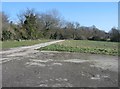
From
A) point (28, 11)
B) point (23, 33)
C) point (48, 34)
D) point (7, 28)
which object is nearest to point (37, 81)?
point (7, 28)

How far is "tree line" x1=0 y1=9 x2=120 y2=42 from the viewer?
220 feet

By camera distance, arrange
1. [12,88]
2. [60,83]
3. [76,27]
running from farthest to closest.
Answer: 1. [76,27]
2. [60,83]
3. [12,88]

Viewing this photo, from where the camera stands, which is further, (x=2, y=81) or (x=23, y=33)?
(x=23, y=33)

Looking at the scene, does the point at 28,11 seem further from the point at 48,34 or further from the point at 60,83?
the point at 60,83

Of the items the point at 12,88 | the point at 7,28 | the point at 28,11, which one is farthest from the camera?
the point at 28,11

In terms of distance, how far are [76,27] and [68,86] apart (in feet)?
362

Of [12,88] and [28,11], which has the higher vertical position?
[28,11]

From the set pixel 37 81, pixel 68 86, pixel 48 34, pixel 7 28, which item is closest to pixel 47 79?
pixel 37 81

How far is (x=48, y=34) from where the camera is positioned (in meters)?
96.0

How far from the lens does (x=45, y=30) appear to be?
95125mm

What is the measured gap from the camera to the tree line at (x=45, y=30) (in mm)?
67062

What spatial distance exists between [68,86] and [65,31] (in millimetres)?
101664

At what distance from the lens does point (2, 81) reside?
9.69 meters

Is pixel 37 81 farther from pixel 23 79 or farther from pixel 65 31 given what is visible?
pixel 65 31
